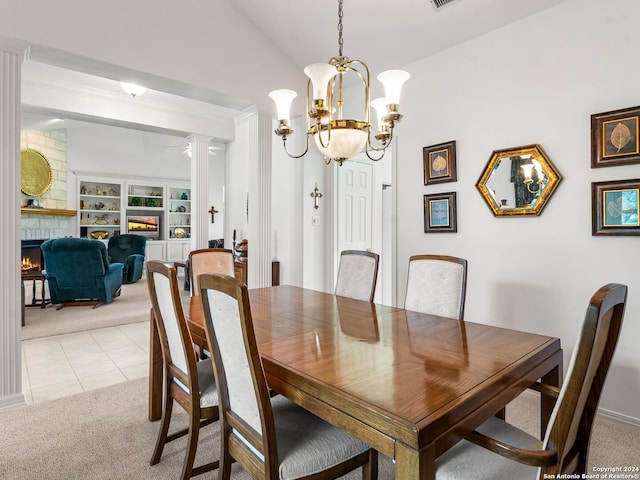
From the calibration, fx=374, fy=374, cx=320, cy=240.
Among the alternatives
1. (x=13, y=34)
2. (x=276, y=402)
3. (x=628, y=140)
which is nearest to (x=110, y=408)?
(x=276, y=402)

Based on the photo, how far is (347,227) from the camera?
15.8ft

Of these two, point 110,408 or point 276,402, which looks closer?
point 276,402

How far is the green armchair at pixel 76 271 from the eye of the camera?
17.0 feet

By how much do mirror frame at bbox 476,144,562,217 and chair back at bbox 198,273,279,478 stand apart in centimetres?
231

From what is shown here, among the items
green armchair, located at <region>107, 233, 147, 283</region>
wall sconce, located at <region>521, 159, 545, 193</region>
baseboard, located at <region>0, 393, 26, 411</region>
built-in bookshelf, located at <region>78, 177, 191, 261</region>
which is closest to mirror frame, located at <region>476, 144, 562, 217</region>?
wall sconce, located at <region>521, 159, 545, 193</region>

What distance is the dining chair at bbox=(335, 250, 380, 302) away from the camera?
106 inches

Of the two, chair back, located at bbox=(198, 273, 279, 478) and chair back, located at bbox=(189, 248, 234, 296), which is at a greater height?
chair back, located at bbox=(189, 248, 234, 296)

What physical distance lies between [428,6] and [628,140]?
65.9 inches

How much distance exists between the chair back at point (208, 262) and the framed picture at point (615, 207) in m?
2.59

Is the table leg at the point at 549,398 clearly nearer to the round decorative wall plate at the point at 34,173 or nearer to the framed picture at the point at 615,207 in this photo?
the framed picture at the point at 615,207

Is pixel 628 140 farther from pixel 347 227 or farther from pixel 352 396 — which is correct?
pixel 347 227

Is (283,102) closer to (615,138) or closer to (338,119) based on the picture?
(338,119)

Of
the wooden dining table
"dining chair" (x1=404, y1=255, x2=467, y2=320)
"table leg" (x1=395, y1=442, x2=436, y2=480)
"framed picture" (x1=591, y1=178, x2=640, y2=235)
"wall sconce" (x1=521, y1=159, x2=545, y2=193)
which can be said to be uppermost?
"wall sconce" (x1=521, y1=159, x2=545, y2=193)

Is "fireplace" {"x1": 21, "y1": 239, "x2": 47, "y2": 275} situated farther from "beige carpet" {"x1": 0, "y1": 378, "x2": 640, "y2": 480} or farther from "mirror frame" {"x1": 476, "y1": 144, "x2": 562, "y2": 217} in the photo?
"mirror frame" {"x1": 476, "y1": 144, "x2": 562, "y2": 217}
